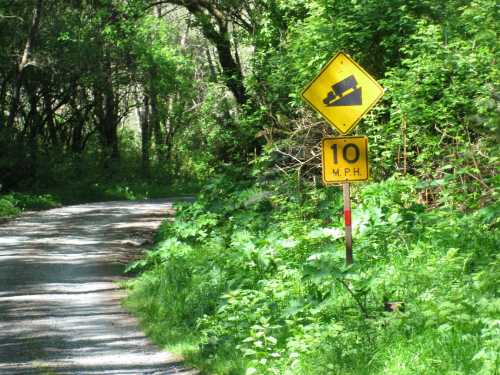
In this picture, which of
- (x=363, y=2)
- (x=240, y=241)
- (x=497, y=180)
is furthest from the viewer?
(x=363, y=2)

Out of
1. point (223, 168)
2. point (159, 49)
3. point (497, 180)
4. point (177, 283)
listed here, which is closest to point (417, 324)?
point (497, 180)

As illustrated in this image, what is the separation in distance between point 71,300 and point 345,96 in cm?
625

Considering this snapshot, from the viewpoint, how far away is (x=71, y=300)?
12.9 meters

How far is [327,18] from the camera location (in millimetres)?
14906

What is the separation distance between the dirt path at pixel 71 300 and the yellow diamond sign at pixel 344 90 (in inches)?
125

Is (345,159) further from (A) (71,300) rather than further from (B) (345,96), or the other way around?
(A) (71,300)

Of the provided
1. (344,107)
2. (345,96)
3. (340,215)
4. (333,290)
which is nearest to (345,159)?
(344,107)

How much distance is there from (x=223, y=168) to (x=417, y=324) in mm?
12158

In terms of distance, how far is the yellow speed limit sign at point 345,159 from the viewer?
28.8 feet

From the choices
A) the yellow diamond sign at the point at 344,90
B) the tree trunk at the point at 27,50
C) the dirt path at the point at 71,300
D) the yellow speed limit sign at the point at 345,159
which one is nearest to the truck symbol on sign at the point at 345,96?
the yellow diamond sign at the point at 344,90

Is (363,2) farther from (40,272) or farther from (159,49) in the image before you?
(159,49)

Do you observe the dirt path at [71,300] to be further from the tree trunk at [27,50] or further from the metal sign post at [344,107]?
the tree trunk at [27,50]

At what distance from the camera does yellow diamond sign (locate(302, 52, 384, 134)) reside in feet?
28.9

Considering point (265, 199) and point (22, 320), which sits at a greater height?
point (265, 199)
